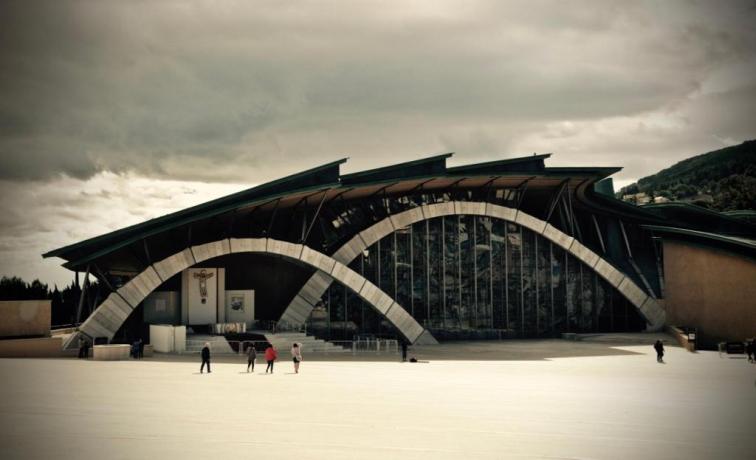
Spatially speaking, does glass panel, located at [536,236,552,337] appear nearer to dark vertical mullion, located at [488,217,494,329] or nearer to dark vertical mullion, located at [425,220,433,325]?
dark vertical mullion, located at [488,217,494,329]

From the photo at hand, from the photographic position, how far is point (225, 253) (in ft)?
153

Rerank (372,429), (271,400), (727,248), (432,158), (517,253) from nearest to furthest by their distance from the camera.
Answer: (372,429), (271,400), (727,248), (432,158), (517,253)

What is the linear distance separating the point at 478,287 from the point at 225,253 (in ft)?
63.4

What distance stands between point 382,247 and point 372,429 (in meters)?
36.0

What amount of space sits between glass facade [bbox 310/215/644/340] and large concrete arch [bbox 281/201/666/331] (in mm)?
793

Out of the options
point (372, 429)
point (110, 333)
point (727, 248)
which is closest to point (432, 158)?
point (727, 248)

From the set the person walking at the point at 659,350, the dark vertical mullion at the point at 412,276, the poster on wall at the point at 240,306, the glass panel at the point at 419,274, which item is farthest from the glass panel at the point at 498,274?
the person walking at the point at 659,350

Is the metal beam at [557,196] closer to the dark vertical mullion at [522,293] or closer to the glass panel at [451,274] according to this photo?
the dark vertical mullion at [522,293]

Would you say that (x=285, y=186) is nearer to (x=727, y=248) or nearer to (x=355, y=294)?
(x=355, y=294)

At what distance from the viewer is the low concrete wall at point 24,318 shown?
1606 inches

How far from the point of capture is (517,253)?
58.5 m

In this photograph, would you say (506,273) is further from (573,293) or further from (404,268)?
(404,268)

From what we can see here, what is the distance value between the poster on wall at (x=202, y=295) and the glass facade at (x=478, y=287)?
22.4 ft

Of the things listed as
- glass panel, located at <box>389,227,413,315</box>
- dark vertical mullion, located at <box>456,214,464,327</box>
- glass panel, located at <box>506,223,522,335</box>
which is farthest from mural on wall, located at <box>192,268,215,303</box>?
glass panel, located at <box>506,223,522,335</box>
